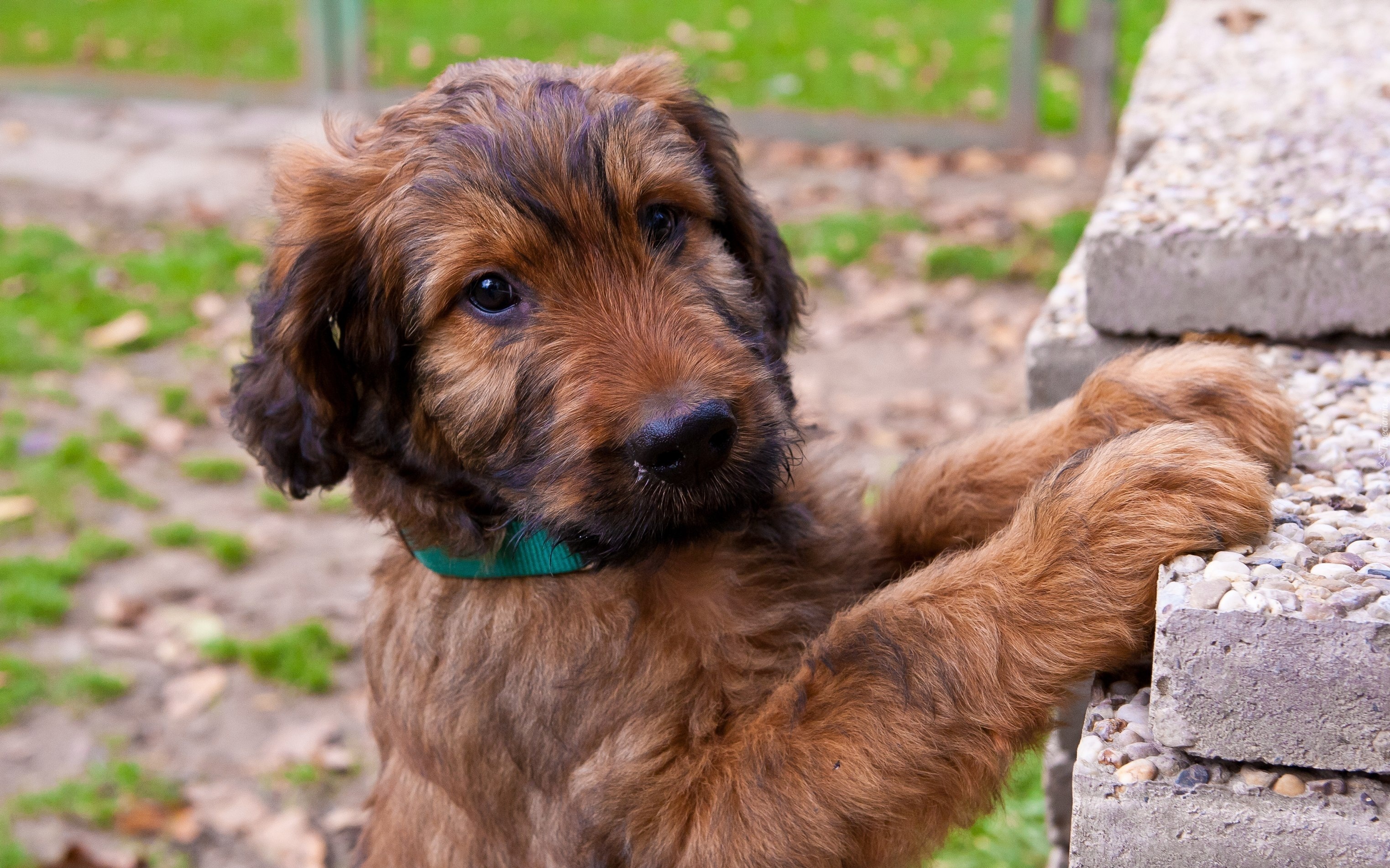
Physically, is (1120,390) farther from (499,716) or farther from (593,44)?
(593,44)

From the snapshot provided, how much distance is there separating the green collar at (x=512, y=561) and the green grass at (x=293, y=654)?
2.48 meters

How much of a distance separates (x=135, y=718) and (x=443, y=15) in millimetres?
7979

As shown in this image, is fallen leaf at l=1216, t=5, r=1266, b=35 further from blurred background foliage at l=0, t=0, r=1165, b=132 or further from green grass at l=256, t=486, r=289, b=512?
green grass at l=256, t=486, r=289, b=512

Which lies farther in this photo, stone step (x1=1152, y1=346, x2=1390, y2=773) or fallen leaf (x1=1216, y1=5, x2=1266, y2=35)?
fallen leaf (x1=1216, y1=5, x2=1266, y2=35)

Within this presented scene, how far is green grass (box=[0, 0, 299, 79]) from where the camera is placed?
11375 mm

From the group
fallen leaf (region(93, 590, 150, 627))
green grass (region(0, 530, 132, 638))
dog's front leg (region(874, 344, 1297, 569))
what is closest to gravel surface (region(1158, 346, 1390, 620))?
dog's front leg (region(874, 344, 1297, 569))

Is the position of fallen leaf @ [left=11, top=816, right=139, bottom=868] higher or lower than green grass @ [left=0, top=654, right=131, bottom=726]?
higher

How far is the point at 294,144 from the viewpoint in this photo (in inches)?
123

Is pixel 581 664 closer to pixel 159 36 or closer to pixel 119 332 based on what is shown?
pixel 119 332

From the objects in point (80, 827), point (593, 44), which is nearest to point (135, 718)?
point (80, 827)

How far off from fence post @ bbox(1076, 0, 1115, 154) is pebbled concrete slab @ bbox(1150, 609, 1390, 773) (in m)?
7.66

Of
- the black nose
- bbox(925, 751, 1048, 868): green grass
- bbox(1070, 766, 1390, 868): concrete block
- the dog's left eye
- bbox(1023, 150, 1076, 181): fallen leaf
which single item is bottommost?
bbox(925, 751, 1048, 868): green grass

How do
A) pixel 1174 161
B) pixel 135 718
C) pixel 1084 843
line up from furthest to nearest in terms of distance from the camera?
pixel 135 718, pixel 1174 161, pixel 1084 843

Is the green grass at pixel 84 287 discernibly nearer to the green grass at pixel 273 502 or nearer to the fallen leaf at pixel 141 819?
the green grass at pixel 273 502
